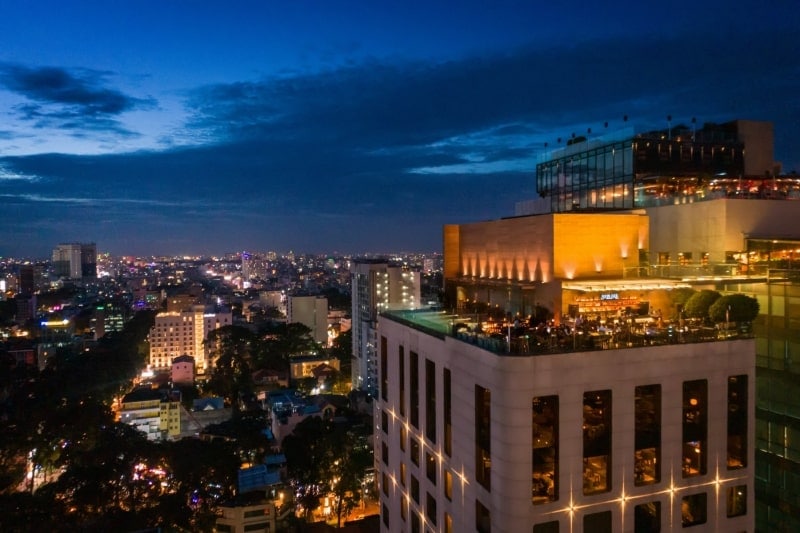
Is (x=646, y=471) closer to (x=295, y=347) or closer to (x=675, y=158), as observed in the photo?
(x=675, y=158)

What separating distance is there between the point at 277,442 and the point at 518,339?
126 feet

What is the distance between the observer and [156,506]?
26.6 meters

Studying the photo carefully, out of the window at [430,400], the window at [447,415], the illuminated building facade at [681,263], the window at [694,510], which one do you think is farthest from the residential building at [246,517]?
the window at [694,510]

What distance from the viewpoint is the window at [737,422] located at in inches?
518

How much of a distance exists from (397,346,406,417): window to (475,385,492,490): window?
481 centimetres

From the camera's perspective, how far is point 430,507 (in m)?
15.3

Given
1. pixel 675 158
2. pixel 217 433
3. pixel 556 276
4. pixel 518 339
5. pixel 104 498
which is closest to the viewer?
pixel 518 339

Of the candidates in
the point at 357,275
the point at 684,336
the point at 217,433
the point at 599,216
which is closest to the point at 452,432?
the point at 684,336

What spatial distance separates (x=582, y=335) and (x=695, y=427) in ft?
12.0

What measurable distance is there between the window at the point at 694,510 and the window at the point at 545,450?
3567mm

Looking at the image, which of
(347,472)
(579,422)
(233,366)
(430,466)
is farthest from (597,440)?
(233,366)

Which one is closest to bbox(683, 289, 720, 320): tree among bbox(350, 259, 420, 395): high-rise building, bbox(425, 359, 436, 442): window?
bbox(425, 359, 436, 442): window

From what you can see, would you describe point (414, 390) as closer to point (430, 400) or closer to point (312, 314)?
point (430, 400)

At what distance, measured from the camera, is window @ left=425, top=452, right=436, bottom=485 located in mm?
15005
